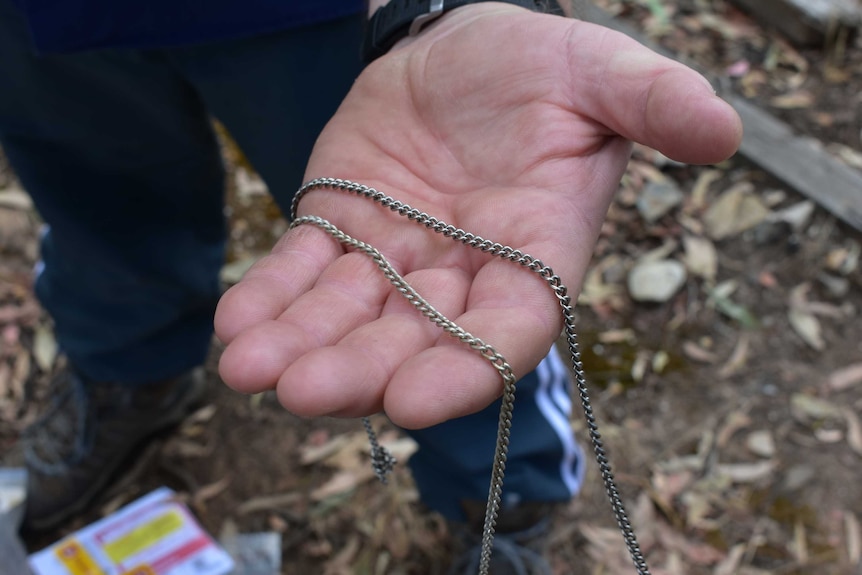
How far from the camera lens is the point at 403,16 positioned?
1486 millimetres

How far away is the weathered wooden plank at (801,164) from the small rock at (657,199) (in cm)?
32

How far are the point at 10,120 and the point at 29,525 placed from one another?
4.19ft

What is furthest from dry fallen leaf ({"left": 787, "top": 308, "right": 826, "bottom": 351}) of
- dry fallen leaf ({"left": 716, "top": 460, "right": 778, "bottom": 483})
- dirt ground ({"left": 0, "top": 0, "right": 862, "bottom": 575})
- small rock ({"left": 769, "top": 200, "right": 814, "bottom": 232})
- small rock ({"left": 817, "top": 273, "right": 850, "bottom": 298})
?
dry fallen leaf ({"left": 716, "top": 460, "right": 778, "bottom": 483})

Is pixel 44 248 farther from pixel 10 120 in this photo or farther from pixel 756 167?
pixel 756 167

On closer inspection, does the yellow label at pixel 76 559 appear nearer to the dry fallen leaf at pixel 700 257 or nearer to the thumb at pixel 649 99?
the thumb at pixel 649 99

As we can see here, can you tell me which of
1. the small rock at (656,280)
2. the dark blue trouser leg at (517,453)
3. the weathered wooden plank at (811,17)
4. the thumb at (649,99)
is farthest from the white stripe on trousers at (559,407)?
the weathered wooden plank at (811,17)

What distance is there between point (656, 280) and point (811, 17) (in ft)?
5.69

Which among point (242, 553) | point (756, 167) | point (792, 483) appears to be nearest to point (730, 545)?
point (792, 483)

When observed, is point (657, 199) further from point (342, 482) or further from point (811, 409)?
point (342, 482)

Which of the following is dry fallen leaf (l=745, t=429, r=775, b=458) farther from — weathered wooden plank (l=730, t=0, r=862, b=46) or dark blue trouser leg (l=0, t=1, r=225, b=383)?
weathered wooden plank (l=730, t=0, r=862, b=46)

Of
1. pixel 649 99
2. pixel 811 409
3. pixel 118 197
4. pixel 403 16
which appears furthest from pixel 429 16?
pixel 811 409

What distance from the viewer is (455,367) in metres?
1.05

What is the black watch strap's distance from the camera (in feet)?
4.85

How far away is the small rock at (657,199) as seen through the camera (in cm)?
321
